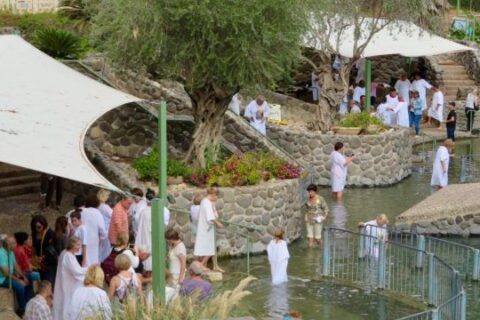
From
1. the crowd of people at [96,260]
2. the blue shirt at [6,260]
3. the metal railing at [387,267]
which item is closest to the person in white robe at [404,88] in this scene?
the metal railing at [387,267]

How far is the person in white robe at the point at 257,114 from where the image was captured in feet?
88.9

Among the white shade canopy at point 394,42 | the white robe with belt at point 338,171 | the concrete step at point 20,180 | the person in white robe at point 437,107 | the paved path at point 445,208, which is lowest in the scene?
the paved path at point 445,208

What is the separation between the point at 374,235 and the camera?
18.7m

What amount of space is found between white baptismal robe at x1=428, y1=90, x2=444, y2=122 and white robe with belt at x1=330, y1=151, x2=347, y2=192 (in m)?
9.02

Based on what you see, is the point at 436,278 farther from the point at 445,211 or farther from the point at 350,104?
the point at 350,104

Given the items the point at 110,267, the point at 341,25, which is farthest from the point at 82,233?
the point at 341,25

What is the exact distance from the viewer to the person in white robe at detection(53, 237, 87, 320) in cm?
1459

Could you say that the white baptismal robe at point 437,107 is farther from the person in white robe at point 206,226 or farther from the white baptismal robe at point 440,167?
the person in white robe at point 206,226

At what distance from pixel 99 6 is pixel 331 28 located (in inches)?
300

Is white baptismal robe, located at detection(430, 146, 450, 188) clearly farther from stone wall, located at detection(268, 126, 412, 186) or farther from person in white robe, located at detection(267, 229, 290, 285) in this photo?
person in white robe, located at detection(267, 229, 290, 285)

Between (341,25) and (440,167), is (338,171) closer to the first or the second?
(440,167)

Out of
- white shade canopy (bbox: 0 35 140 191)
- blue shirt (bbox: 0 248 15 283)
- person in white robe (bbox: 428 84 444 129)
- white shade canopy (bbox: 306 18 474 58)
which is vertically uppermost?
white shade canopy (bbox: 306 18 474 58)

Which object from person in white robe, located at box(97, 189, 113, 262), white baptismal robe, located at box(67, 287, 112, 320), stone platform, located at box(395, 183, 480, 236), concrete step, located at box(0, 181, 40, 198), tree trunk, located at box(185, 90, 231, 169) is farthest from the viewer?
concrete step, located at box(0, 181, 40, 198)

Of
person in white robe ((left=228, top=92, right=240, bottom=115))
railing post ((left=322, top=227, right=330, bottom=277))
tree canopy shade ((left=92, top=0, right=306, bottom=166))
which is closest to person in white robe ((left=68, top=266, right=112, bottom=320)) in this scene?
railing post ((left=322, top=227, right=330, bottom=277))
